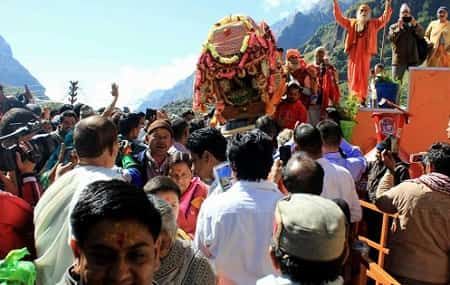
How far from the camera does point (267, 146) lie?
2873mm

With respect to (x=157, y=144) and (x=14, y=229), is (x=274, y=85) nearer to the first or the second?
(x=157, y=144)

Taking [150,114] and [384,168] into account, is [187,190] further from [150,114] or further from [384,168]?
[150,114]

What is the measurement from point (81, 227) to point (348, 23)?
A: 908cm

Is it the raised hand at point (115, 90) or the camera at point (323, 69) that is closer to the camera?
the raised hand at point (115, 90)

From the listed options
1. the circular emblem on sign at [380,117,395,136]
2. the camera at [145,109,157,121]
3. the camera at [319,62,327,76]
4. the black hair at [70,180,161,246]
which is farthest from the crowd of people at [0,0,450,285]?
the camera at [319,62,327,76]

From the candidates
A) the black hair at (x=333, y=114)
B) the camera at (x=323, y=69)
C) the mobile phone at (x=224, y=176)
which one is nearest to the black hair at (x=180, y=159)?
the mobile phone at (x=224, y=176)

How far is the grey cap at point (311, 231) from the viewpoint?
1725 mm

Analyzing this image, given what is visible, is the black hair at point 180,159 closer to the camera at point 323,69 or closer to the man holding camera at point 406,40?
the camera at point 323,69

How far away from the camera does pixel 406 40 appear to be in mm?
9727

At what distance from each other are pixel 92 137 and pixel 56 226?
0.52m

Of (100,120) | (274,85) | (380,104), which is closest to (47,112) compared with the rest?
(274,85)

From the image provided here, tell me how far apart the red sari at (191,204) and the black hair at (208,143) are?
22 centimetres

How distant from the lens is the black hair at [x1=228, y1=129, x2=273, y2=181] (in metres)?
2.79

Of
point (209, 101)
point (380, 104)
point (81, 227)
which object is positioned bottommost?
point (380, 104)
